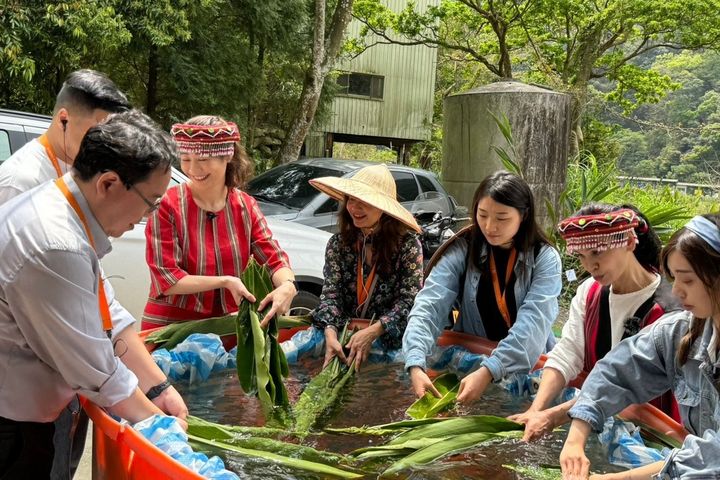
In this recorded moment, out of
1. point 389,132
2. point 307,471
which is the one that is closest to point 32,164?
point 307,471

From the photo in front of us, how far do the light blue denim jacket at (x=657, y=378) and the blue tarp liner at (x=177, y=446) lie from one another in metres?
1.09

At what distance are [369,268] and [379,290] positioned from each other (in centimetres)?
13

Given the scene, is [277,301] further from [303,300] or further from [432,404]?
[303,300]

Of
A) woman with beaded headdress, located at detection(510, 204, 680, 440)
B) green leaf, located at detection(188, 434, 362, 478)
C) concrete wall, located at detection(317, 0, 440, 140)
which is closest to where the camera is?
green leaf, located at detection(188, 434, 362, 478)

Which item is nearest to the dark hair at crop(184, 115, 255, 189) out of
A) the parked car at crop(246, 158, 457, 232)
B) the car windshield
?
the parked car at crop(246, 158, 457, 232)

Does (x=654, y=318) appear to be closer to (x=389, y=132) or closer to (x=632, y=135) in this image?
(x=389, y=132)

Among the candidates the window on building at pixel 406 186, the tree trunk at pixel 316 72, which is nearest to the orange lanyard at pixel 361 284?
the window on building at pixel 406 186

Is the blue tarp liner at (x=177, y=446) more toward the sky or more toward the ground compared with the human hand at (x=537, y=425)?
more toward the sky

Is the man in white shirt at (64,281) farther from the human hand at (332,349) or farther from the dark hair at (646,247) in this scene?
the dark hair at (646,247)

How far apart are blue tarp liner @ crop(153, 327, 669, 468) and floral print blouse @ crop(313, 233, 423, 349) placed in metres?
0.10

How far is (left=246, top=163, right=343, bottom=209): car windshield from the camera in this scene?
7.77 m

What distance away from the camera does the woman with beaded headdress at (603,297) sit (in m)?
2.56

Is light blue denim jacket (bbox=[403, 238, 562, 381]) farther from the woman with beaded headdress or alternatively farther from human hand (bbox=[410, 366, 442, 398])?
the woman with beaded headdress

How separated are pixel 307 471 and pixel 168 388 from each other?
0.54 m
